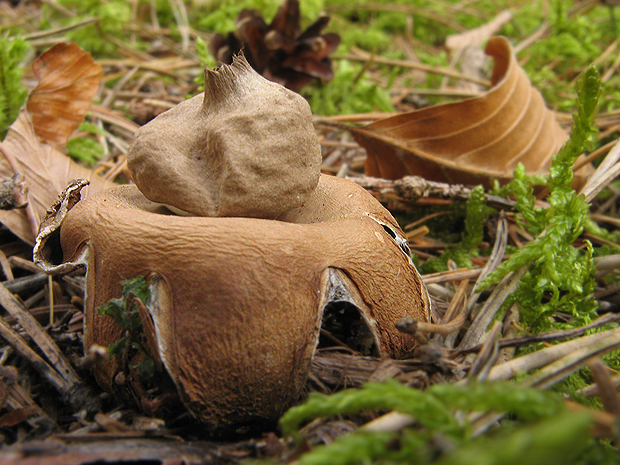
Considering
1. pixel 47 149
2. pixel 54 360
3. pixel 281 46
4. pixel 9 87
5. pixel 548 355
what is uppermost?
pixel 281 46

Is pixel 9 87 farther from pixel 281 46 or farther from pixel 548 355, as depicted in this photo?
pixel 548 355

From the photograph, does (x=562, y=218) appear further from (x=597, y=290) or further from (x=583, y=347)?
(x=583, y=347)

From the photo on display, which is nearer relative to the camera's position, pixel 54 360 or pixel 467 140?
pixel 54 360

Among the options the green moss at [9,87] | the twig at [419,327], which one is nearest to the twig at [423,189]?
the twig at [419,327]

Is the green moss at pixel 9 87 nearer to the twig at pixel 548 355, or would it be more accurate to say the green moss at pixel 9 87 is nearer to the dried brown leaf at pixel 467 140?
the dried brown leaf at pixel 467 140

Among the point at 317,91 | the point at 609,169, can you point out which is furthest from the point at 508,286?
the point at 317,91

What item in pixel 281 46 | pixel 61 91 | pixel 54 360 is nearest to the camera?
pixel 54 360

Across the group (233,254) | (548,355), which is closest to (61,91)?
(233,254)

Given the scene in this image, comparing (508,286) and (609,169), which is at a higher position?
(609,169)
